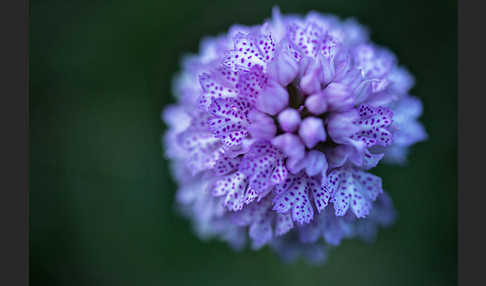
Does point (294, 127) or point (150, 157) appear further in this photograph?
point (150, 157)

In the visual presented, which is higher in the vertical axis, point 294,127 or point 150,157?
point 294,127

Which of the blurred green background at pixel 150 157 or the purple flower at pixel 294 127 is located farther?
the blurred green background at pixel 150 157

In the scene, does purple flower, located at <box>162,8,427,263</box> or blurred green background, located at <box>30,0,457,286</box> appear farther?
blurred green background, located at <box>30,0,457,286</box>

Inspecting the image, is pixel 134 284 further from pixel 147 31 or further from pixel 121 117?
pixel 147 31
